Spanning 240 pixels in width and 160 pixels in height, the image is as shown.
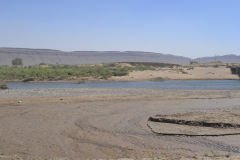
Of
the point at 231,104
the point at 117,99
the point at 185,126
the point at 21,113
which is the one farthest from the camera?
the point at 117,99

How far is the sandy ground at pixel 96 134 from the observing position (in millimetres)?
10000

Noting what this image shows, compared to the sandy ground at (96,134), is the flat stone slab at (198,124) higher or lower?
higher

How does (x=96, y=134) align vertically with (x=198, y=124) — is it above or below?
below

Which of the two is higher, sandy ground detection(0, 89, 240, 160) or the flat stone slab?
the flat stone slab

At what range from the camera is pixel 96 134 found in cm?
1251

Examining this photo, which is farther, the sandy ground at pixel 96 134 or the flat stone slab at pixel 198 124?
the flat stone slab at pixel 198 124

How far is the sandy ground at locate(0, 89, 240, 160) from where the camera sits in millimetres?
10000

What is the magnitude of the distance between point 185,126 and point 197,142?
2.16 metres

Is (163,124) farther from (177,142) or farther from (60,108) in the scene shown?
(60,108)

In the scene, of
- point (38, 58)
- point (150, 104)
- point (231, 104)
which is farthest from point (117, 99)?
point (38, 58)

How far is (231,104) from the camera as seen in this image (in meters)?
19.8

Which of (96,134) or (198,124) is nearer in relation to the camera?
(96,134)

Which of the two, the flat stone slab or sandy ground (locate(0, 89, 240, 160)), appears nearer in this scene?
sandy ground (locate(0, 89, 240, 160))

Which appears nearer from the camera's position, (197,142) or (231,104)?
(197,142)
